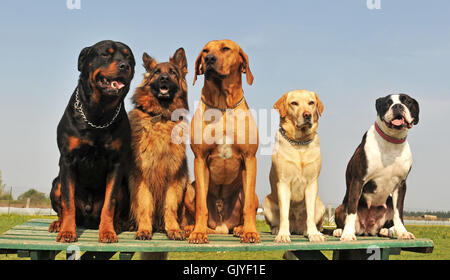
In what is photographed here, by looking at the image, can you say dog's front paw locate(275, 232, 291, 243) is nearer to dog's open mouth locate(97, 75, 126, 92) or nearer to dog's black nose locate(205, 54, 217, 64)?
dog's black nose locate(205, 54, 217, 64)

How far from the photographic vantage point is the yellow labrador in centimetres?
466

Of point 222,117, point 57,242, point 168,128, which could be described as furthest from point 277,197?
point 57,242

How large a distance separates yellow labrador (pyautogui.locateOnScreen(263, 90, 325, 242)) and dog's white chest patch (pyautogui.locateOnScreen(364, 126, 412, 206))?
0.68 metres

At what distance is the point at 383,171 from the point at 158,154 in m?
2.84

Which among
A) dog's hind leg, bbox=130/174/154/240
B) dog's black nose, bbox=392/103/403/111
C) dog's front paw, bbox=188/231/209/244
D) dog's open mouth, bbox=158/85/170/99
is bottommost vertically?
dog's front paw, bbox=188/231/209/244

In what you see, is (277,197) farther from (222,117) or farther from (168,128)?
(168,128)

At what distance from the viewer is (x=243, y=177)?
4715mm

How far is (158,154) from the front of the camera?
4844mm

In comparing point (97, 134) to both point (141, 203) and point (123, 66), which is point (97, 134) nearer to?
point (123, 66)

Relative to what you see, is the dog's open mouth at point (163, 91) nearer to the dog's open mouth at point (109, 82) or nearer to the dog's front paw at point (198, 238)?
the dog's open mouth at point (109, 82)

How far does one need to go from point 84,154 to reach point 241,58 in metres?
2.16

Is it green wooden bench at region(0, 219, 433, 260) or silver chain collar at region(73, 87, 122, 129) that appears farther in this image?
silver chain collar at region(73, 87, 122, 129)

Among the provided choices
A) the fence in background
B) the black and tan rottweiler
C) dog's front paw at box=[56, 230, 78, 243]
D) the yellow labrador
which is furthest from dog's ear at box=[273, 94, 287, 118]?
the fence in background

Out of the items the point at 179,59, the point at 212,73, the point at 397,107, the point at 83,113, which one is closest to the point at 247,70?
the point at 212,73
